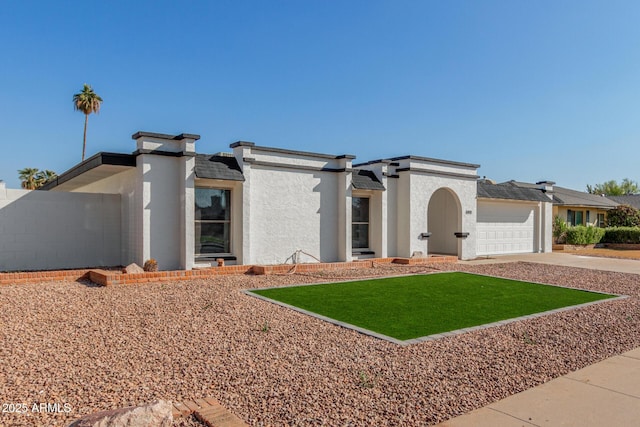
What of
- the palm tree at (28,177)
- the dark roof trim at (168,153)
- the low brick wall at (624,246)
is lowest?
the low brick wall at (624,246)

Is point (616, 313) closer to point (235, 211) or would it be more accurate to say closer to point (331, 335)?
point (331, 335)

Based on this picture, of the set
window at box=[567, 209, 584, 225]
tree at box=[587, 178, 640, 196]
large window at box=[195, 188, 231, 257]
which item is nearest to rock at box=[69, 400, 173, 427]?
large window at box=[195, 188, 231, 257]

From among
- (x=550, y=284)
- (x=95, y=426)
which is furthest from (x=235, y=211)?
(x=95, y=426)

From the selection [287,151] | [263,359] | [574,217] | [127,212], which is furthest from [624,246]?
[263,359]

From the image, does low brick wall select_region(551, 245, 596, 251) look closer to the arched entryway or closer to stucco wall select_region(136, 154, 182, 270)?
the arched entryway

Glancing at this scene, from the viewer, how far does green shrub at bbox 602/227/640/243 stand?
28.9m

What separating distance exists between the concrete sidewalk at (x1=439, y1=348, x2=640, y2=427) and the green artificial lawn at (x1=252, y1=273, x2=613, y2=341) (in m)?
2.20

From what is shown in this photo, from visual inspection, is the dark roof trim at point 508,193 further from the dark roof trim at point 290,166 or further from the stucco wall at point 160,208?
the stucco wall at point 160,208

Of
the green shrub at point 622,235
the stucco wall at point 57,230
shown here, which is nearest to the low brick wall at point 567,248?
the green shrub at point 622,235

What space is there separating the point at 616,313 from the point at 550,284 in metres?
3.90

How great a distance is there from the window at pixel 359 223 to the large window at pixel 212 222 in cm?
517

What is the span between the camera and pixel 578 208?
31625mm

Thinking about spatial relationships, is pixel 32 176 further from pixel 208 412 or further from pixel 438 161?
pixel 208 412

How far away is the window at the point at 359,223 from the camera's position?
17.0 metres
